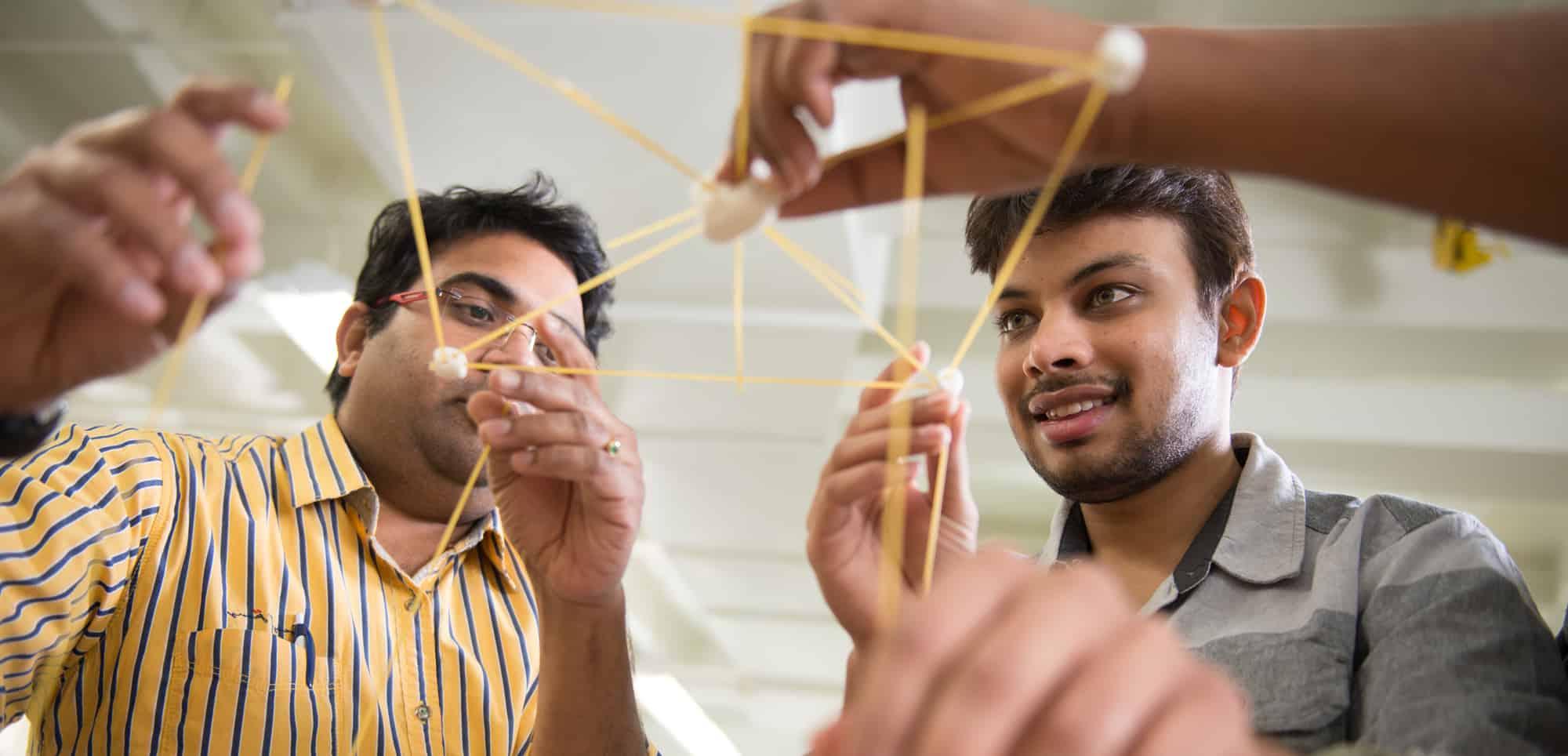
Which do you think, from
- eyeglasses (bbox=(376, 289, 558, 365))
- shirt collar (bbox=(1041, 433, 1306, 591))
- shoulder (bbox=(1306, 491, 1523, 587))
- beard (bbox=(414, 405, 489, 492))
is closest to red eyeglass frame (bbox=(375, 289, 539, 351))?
eyeglasses (bbox=(376, 289, 558, 365))

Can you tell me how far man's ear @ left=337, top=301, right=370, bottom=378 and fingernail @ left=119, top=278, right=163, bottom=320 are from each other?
1034 mm

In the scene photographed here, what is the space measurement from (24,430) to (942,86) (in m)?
0.61

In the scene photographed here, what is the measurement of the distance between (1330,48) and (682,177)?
220 cm

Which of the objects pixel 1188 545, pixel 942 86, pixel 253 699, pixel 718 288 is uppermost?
pixel 718 288

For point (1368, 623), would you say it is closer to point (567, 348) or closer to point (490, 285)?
point (567, 348)

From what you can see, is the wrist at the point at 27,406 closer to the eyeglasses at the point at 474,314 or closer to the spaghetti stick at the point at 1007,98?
the spaghetti stick at the point at 1007,98

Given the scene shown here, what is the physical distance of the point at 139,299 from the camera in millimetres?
656

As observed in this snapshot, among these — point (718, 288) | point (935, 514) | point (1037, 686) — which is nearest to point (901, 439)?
point (935, 514)

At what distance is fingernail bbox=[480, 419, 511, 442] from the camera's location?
97 cm

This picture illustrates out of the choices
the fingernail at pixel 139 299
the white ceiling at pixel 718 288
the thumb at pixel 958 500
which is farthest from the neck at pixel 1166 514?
the white ceiling at pixel 718 288

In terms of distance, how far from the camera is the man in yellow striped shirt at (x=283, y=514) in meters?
0.66

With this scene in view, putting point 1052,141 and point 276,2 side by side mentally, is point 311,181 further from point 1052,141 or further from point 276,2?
point 1052,141

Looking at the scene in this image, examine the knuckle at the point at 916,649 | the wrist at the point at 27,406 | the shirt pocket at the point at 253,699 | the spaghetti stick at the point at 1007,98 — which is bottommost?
the shirt pocket at the point at 253,699

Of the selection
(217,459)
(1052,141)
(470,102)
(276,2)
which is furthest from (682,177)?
(1052,141)
